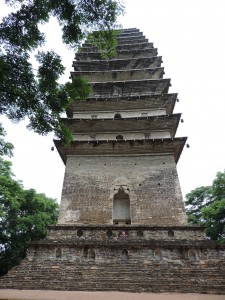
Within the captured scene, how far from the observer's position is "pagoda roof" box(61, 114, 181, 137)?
12359 mm

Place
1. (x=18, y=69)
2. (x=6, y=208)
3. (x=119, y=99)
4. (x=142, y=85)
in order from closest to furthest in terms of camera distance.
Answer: (x=18, y=69)
(x=119, y=99)
(x=142, y=85)
(x=6, y=208)

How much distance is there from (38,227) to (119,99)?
34.1ft

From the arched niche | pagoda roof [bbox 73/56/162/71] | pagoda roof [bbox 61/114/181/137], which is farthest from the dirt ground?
pagoda roof [bbox 73/56/162/71]

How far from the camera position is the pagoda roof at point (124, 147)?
11.3 m

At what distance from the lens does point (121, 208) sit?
1073 centimetres

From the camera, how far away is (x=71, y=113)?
46.0 feet

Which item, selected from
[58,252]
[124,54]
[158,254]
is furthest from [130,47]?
[58,252]

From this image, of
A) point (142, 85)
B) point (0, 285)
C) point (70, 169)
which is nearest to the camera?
point (0, 285)

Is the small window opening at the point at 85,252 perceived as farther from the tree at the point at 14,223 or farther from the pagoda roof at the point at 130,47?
the pagoda roof at the point at 130,47

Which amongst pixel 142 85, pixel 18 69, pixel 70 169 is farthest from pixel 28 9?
pixel 142 85

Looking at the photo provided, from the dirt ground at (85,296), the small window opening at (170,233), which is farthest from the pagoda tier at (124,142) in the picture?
the dirt ground at (85,296)

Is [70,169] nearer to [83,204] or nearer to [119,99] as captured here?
[83,204]

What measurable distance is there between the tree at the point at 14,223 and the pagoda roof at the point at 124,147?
828 centimetres

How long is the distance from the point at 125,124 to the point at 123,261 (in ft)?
22.5
